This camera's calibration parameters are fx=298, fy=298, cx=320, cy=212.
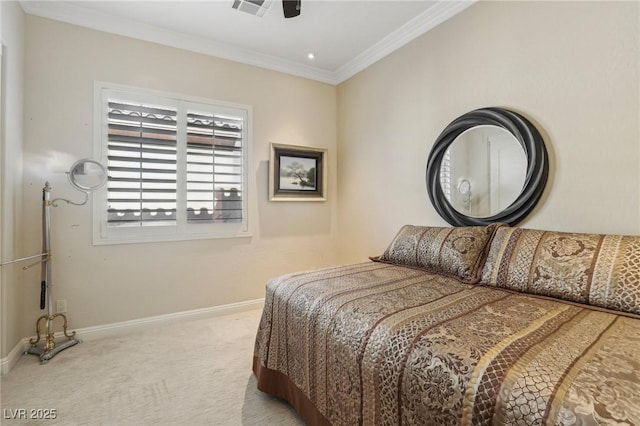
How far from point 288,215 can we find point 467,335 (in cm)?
277

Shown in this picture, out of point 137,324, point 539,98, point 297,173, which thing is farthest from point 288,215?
point 539,98

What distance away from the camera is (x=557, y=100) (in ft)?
6.32

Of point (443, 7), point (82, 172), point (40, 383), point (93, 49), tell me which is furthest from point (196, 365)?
point (443, 7)

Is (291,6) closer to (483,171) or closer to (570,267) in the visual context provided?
(483,171)

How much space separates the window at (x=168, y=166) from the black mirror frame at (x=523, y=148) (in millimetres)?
2099

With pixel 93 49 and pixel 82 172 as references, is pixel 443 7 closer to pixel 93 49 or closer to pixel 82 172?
pixel 93 49

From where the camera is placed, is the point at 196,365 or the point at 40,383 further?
the point at 196,365

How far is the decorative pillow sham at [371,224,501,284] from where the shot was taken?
1.87m

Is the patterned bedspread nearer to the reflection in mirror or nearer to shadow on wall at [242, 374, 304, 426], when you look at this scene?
shadow on wall at [242, 374, 304, 426]

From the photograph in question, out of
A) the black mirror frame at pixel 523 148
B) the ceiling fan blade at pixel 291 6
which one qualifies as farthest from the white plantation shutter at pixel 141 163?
the black mirror frame at pixel 523 148

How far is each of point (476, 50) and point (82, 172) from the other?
130 inches

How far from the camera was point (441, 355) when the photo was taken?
994 millimetres

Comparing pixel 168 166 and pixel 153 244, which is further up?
pixel 168 166

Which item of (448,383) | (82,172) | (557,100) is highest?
(557,100)
